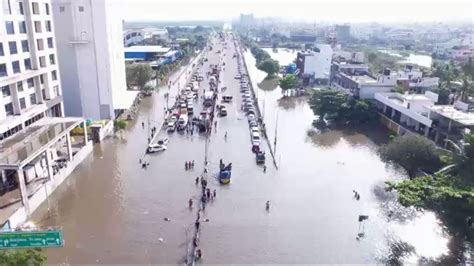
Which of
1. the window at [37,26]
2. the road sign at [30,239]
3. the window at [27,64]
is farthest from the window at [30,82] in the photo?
the road sign at [30,239]

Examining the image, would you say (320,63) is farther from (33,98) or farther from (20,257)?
(20,257)

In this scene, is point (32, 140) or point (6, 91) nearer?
point (32, 140)

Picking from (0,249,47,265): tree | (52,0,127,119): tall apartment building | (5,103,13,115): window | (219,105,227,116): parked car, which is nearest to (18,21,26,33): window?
(5,103,13,115): window

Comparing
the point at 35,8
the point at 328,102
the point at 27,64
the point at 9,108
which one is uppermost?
the point at 35,8

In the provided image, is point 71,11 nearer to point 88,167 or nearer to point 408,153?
point 88,167

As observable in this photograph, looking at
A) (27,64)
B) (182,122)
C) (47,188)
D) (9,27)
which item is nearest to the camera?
(47,188)

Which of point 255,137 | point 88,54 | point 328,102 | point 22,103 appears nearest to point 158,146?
point 255,137

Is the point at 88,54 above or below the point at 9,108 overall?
above

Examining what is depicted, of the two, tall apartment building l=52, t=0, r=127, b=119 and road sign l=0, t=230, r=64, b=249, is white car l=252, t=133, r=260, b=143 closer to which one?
tall apartment building l=52, t=0, r=127, b=119
